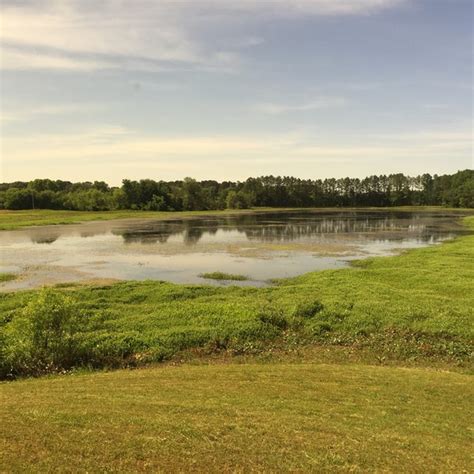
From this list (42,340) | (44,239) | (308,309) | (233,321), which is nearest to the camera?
(42,340)

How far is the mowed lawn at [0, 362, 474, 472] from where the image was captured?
8953mm

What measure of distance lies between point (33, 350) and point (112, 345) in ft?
11.6

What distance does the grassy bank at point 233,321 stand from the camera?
769 inches

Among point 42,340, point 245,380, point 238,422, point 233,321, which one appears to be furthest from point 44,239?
point 238,422

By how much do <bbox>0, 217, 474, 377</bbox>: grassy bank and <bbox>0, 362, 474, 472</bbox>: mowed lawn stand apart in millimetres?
3215

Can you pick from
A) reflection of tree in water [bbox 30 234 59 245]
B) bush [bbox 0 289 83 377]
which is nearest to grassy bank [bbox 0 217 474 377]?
bush [bbox 0 289 83 377]

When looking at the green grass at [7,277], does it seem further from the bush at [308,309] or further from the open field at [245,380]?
the bush at [308,309]

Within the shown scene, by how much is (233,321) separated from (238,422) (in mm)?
12994

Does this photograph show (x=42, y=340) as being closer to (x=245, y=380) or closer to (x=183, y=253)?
(x=245, y=380)

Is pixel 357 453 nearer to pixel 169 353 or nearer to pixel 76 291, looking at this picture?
pixel 169 353

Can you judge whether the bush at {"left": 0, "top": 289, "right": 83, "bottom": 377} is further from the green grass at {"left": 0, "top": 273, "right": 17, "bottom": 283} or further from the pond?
the green grass at {"left": 0, "top": 273, "right": 17, "bottom": 283}

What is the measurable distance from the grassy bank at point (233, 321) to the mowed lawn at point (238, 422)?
10.5 ft

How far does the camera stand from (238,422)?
1113 cm

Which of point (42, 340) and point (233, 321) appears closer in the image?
point (42, 340)
